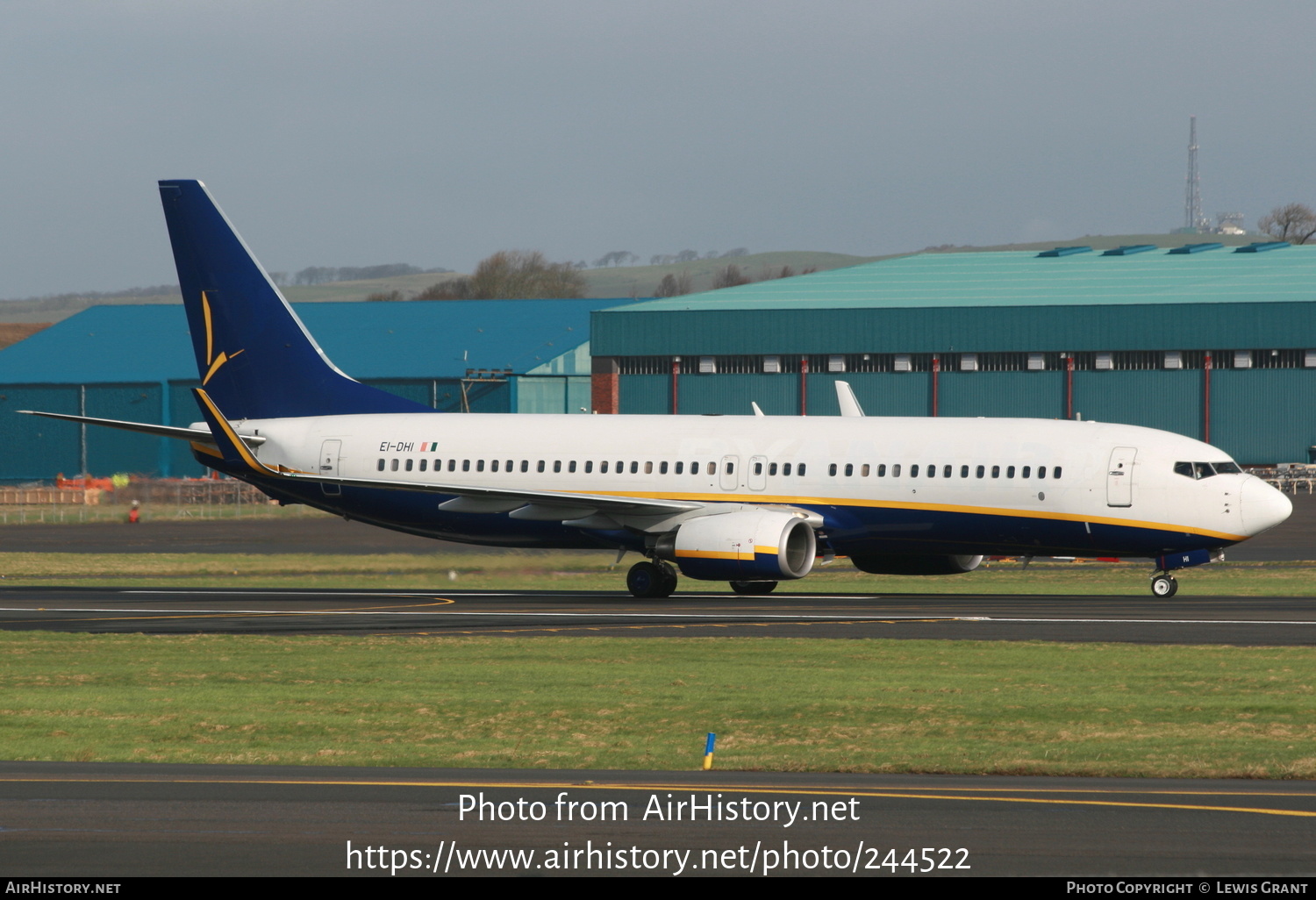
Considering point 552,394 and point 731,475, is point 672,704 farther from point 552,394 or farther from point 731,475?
point 552,394

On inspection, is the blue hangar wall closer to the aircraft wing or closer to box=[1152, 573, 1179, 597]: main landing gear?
the aircraft wing

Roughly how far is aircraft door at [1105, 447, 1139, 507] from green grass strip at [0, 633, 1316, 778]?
34.0ft

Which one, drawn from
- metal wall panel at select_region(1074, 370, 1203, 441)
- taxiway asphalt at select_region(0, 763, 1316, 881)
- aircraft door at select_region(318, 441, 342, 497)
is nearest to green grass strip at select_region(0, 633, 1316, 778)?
taxiway asphalt at select_region(0, 763, 1316, 881)

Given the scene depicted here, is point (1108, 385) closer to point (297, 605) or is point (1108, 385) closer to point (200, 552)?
point (200, 552)

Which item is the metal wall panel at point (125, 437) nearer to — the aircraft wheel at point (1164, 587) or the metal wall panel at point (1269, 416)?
the metal wall panel at point (1269, 416)

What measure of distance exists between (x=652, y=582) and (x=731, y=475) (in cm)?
312

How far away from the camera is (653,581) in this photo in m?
40.4

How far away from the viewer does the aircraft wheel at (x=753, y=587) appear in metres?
41.8

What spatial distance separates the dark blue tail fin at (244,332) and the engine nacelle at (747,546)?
428 inches

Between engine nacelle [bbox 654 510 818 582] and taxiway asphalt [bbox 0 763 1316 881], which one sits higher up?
taxiway asphalt [bbox 0 763 1316 881]

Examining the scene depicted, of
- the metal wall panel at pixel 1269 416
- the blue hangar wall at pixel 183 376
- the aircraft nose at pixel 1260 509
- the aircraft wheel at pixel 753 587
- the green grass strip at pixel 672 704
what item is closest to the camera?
the green grass strip at pixel 672 704

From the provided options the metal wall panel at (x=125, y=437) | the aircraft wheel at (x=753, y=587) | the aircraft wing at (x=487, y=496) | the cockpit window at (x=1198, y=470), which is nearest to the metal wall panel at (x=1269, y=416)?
the aircraft wheel at (x=753, y=587)

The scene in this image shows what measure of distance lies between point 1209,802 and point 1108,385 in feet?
251

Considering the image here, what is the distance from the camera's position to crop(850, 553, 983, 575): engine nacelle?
40750 mm
